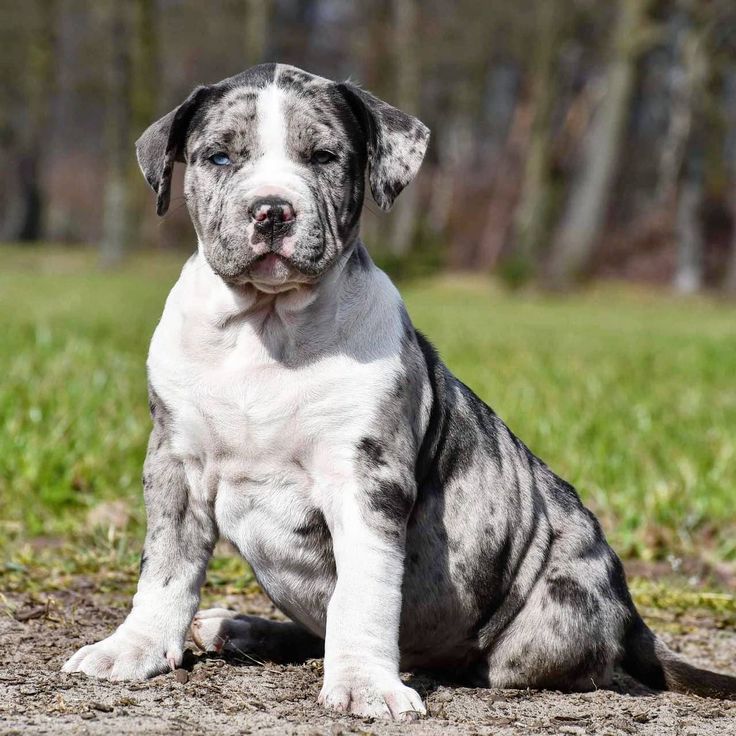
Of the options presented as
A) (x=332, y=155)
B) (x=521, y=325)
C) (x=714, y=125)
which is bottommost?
(x=521, y=325)

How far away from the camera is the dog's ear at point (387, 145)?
386 cm

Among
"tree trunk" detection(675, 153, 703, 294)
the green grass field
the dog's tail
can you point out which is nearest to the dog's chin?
the dog's tail

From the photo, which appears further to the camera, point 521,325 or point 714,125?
point 714,125

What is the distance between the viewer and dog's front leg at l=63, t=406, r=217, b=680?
3.60m

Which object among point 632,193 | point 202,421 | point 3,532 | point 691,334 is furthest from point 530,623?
point 632,193

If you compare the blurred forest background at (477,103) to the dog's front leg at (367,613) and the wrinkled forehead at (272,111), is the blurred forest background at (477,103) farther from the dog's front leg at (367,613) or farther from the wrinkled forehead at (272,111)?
the dog's front leg at (367,613)

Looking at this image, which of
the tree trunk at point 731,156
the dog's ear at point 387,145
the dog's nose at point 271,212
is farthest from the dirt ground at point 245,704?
the tree trunk at point 731,156

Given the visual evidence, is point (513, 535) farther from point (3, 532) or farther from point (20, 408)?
point (20, 408)

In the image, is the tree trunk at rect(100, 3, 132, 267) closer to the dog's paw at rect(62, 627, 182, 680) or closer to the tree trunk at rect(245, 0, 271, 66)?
the tree trunk at rect(245, 0, 271, 66)

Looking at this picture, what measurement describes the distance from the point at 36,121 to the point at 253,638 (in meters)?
37.4

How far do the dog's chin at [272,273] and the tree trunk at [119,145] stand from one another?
2654 centimetres

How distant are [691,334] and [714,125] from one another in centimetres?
1884

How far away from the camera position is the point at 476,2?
123ft

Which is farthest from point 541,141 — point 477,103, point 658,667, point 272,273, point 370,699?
point 370,699
